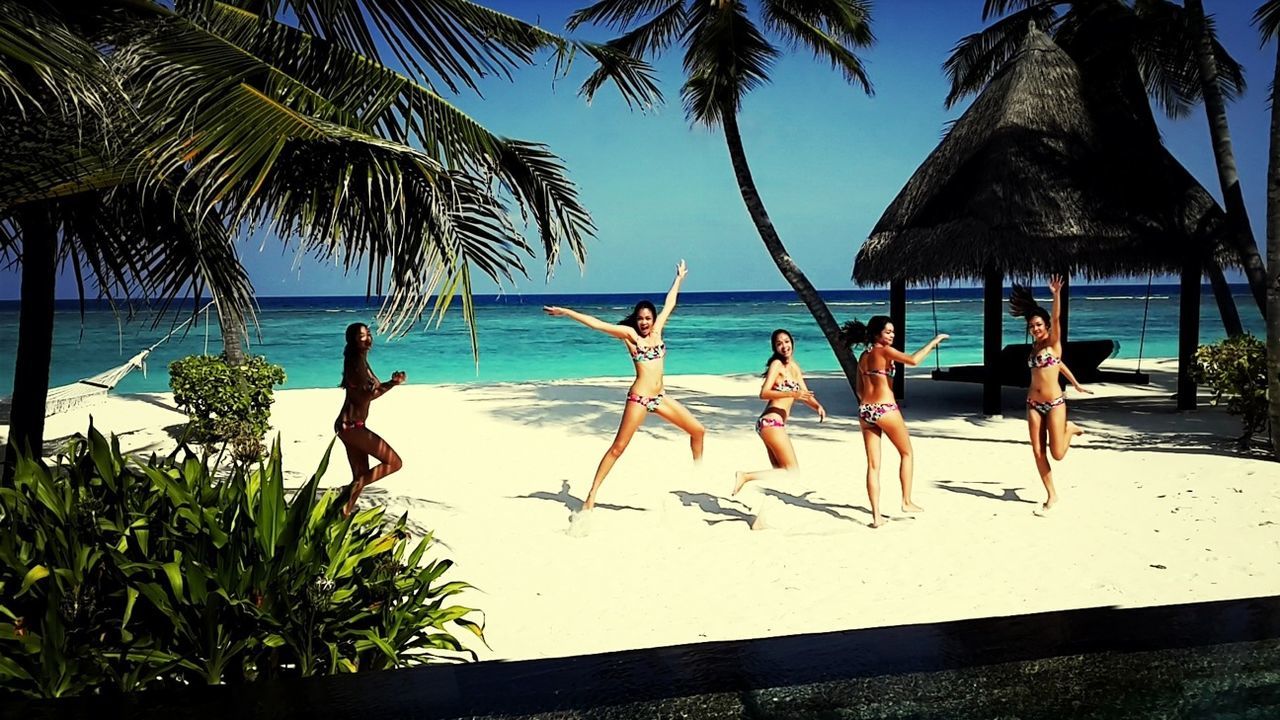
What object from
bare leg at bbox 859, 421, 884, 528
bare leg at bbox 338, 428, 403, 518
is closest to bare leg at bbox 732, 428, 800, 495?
bare leg at bbox 859, 421, 884, 528

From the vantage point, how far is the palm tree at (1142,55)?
12633mm

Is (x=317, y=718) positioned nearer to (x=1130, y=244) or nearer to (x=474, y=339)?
(x=474, y=339)

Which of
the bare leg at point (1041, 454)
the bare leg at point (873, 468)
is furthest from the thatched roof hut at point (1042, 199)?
the bare leg at point (873, 468)

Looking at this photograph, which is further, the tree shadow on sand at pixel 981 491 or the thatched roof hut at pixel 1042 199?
the thatched roof hut at pixel 1042 199

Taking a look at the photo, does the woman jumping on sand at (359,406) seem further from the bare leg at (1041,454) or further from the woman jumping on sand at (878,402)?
the bare leg at (1041,454)

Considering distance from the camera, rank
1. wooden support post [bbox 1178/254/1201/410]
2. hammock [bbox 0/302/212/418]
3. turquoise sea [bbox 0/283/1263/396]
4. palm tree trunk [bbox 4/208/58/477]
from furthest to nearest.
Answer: turquoise sea [bbox 0/283/1263/396], wooden support post [bbox 1178/254/1201/410], hammock [bbox 0/302/212/418], palm tree trunk [bbox 4/208/58/477]

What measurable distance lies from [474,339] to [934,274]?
8.62 meters

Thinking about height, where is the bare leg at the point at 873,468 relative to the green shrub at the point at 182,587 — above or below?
below

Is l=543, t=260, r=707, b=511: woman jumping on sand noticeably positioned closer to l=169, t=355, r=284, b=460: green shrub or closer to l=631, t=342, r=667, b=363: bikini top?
l=631, t=342, r=667, b=363: bikini top

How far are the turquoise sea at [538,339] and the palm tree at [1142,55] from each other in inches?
223

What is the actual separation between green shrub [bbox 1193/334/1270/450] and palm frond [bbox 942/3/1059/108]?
852 centimetres

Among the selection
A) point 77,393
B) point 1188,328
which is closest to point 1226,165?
point 1188,328

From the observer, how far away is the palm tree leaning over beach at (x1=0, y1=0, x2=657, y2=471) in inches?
170

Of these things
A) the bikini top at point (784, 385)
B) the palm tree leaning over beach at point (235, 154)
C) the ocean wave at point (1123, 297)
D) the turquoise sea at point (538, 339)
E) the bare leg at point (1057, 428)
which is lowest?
the turquoise sea at point (538, 339)
